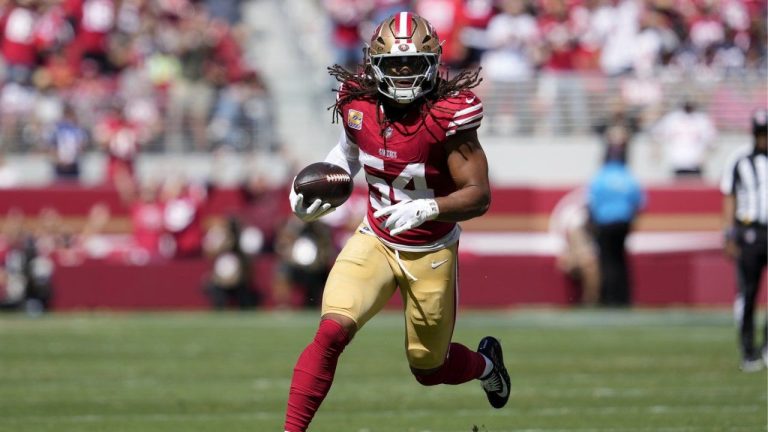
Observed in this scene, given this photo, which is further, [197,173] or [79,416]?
[197,173]

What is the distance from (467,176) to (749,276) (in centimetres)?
455

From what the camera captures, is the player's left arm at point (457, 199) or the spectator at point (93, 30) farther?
the spectator at point (93, 30)

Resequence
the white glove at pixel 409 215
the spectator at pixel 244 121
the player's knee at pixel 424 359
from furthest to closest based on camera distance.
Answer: the spectator at pixel 244 121 < the player's knee at pixel 424 359 < the white glove at pixel 409 215

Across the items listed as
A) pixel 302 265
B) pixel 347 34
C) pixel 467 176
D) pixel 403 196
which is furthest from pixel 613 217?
pixel 467 176

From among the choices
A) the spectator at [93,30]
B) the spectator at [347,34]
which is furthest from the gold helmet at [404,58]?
the spectator at [93,30]

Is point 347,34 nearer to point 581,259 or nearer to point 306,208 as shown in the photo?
point 581,259

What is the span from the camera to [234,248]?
16.1m

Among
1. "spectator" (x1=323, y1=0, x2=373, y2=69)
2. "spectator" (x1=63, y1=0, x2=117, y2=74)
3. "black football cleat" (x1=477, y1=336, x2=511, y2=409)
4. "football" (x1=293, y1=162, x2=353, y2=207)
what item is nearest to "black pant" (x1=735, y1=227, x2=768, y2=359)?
"black football cleat" (x1=477, y1=336, x2=511, y2=409)

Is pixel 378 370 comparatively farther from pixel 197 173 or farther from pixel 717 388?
pixel 197 173

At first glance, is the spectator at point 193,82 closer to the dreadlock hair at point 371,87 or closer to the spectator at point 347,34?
the spectator at point 347,34

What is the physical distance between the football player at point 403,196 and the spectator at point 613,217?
9138mm

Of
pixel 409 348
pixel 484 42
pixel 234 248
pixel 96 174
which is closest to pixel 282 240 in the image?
pixel 234 248

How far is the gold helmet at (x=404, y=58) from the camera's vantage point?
639 centimetres

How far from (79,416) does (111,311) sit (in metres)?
8.22
